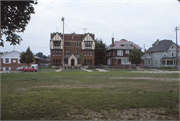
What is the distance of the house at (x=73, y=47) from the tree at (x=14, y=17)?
41840 mm

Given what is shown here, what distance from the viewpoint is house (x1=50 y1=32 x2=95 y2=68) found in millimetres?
49719

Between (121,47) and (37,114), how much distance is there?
44.1 m

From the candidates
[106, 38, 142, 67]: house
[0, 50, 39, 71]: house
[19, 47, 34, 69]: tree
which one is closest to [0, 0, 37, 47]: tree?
[19, 47, 34, 69]: tree

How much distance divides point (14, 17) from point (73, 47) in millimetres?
45051

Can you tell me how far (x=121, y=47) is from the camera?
157ft

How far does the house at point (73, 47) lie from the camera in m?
49.7

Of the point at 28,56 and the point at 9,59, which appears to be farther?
the point at 9,59

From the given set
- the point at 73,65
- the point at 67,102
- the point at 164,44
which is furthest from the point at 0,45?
the point at 164,44

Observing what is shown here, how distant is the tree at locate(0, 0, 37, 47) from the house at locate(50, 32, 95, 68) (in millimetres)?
41840

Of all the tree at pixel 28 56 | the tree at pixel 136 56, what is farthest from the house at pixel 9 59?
the tree at pixel 136 56

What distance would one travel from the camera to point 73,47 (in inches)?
2019

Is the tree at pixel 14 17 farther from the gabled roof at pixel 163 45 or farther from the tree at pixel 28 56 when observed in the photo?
the gabled roof at pixel 163 45

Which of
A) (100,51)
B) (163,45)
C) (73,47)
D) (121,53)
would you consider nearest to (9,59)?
(73,47)

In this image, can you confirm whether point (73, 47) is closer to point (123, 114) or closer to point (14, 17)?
point (14, 17)
